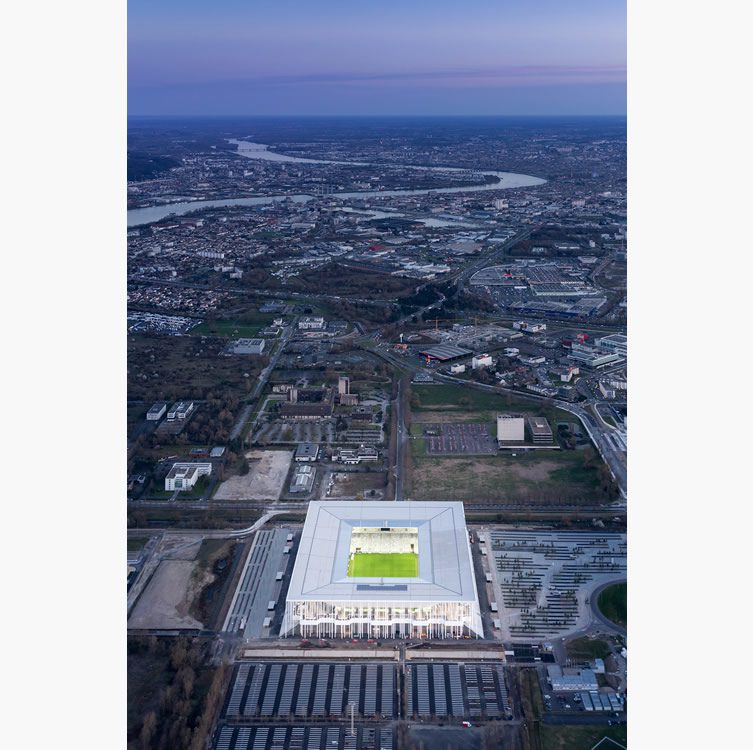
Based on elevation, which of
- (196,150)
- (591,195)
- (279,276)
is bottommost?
(279,276)

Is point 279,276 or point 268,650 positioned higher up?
point 279,276

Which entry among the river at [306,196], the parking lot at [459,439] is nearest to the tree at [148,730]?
the parking lot at [459,439]

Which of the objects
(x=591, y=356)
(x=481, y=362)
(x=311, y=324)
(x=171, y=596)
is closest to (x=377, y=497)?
(x=171, y=596)

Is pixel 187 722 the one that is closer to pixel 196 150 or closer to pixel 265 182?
pixel 265 182

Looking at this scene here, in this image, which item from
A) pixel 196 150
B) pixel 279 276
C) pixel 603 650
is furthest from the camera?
pixel 196 150

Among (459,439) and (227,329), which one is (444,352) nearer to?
(459,439)

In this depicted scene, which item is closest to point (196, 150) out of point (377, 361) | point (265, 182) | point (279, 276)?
point (265, 182)

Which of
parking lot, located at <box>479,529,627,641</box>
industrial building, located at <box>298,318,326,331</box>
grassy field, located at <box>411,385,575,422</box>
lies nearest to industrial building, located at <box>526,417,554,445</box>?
grassy field, located at <box>411,385,575,422</box>

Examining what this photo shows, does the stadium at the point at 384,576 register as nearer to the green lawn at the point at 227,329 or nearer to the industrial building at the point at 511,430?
the industrial building at the point at 511,430
